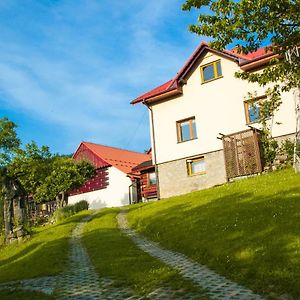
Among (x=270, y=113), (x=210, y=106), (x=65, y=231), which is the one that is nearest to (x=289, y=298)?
(x=65, y=231)

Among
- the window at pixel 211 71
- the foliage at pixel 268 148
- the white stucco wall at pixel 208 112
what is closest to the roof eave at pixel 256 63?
the white stucco wall at pixel 208 112

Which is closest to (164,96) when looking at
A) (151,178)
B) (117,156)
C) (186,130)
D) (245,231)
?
(186,130)

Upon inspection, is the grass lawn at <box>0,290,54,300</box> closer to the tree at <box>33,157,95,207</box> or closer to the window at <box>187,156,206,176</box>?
the window at <box>187,156,206,176</box>

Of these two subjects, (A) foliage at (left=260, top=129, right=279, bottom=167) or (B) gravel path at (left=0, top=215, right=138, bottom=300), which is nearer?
(B) gravel path at (left=0, top=215, right=138, bottom=300)

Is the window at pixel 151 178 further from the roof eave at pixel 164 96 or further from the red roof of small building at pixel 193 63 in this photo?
the roof eave at pixel 164 96

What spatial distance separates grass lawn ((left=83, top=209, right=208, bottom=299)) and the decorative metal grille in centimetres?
1130

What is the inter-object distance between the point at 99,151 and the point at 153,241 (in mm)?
33655

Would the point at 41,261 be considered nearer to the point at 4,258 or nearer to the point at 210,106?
the point at 4,258

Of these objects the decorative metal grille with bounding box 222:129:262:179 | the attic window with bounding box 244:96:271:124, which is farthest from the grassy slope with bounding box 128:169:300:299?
the attic window with bounding box 244:96:271:124

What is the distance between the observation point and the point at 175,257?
1251 centimetres

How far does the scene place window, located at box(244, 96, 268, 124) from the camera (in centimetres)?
2808

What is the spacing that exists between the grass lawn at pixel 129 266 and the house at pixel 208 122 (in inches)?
484

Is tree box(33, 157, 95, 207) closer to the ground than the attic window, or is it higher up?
closer to the ground

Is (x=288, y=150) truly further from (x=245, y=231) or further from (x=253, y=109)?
(x=245, y=231)
